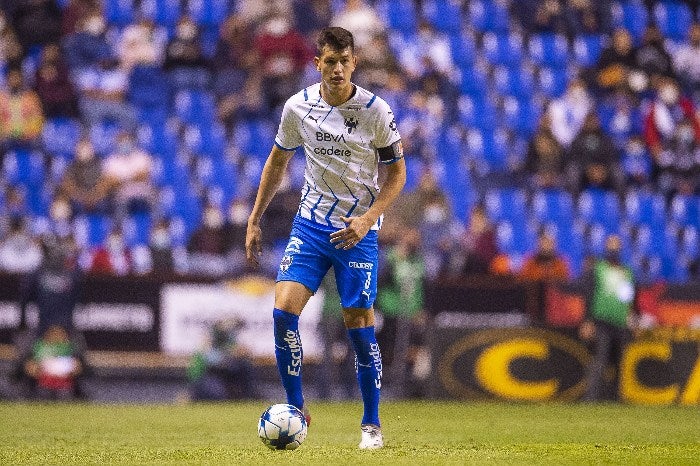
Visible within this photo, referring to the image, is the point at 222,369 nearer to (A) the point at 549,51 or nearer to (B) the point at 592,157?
(B) the point at 592,157

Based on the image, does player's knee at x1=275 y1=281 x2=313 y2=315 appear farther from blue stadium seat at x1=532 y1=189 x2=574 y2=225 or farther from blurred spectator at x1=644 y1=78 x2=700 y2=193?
blurred spectator at x1=644 y1=78 x2=700 y2=193

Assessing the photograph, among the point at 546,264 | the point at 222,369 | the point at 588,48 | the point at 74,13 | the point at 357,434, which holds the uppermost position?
the point at 74,13

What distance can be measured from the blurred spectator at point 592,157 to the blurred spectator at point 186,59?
6.09 m

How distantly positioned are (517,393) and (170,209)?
638 centimetres

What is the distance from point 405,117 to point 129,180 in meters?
4.36

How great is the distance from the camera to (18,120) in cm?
1816

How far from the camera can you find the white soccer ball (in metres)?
6.97

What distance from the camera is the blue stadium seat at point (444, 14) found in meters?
20.5

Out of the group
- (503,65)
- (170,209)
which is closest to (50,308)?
(170,209)

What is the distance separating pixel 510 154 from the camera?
18.9m

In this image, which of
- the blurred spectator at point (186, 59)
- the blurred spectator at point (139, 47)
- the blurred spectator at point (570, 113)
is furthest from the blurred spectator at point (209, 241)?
the blurred spectator at point (570, 113)

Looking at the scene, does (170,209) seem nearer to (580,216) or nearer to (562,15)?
(580,216)

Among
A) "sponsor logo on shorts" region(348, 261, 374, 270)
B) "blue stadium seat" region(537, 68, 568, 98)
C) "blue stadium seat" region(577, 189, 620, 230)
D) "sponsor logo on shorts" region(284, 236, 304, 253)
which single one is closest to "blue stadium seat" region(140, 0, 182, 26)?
"blue stadium seat" region(537, 68, 568, 98)

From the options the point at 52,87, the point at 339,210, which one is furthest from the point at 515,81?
the point at 339,210
